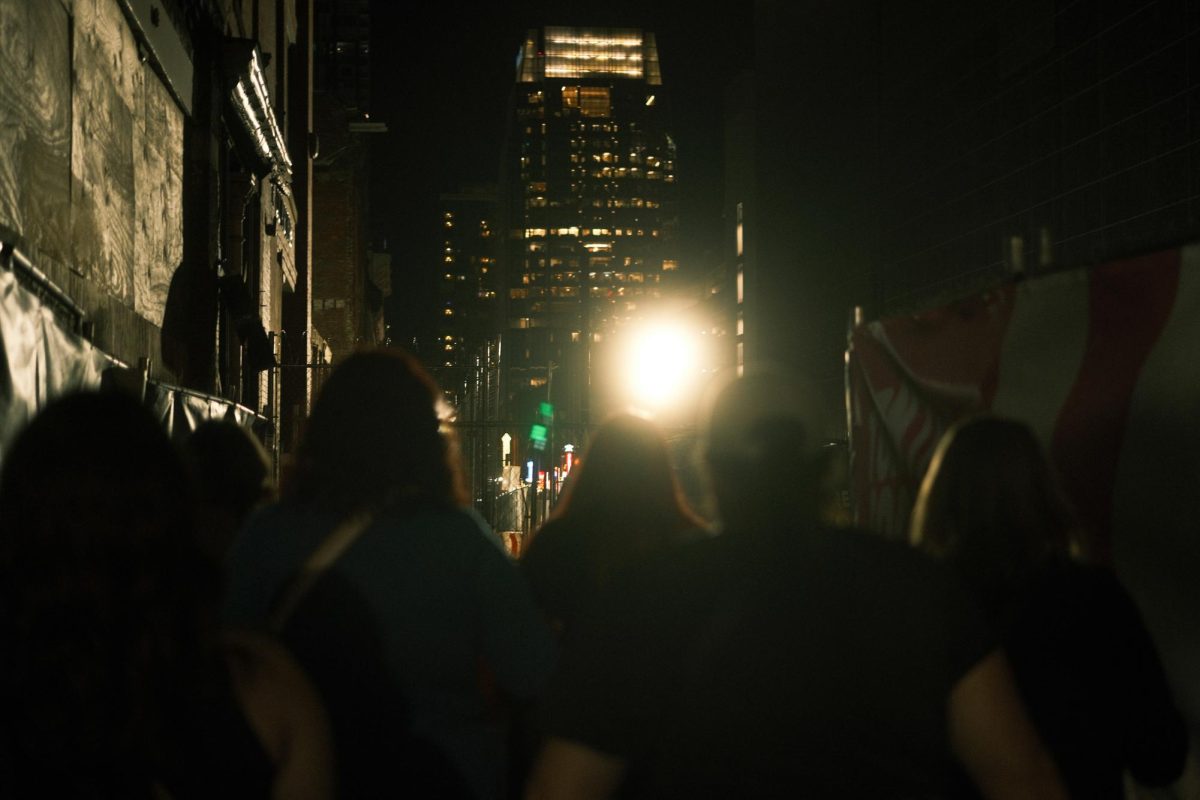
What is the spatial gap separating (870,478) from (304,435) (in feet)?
10.7

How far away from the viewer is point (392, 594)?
2674 millimetres

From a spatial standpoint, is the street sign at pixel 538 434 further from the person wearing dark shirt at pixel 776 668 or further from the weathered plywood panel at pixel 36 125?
the person wearing dark shirt at pixel 776 668

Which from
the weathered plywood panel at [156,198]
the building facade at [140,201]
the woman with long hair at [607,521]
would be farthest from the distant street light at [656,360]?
the woman with long hair at [607,521]

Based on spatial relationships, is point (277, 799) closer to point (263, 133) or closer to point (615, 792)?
point (615, 792)

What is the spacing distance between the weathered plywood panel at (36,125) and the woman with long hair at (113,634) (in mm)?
4077

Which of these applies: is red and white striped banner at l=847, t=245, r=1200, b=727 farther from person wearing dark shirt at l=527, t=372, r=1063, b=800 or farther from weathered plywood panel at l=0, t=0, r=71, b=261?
weathered plywood panel at l=0, t=0, r=71, b=261

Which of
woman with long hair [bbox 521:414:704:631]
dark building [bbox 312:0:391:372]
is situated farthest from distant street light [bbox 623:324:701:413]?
dark building [bbox 312:0:391:372]

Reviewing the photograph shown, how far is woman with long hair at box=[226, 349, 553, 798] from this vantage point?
2621 mm

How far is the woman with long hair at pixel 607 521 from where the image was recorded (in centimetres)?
395

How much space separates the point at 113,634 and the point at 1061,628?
2214mm

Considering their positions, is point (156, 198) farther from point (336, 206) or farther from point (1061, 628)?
point (336, 206)

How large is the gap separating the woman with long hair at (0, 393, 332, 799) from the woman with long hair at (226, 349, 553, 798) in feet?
2.01

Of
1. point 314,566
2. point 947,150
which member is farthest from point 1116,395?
point 947,150

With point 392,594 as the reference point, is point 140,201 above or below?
above
